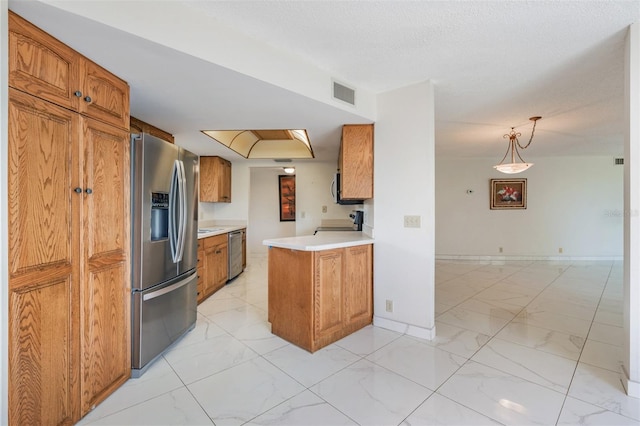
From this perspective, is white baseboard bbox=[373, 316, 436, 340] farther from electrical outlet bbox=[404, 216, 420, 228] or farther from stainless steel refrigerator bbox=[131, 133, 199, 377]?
stainless steel refrigerator bbox=[131, 133, 199, 377]

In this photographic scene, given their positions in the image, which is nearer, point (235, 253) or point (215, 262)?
point (215, 262)

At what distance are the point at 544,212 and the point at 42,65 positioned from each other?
26.7 feet

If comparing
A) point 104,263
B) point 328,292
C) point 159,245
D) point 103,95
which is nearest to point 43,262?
point 104,263

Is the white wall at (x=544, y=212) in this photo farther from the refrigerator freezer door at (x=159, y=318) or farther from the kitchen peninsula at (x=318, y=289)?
the refrigerator freezer door at (x=159, y=318)

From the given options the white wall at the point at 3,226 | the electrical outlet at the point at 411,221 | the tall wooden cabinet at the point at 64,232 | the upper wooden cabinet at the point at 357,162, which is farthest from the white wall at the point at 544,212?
the white wall at the point at 3,226

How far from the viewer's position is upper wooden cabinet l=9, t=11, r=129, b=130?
1.26m

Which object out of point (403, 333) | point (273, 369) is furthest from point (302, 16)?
point (403, 333)

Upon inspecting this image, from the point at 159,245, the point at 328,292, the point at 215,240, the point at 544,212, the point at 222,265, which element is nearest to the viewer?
the point at 159,245

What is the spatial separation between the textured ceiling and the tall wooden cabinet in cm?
25

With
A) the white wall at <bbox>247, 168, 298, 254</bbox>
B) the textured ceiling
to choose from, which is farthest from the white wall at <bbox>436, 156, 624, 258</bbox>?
the white wall at <bbox>247, 168, 298, 254</bbox>

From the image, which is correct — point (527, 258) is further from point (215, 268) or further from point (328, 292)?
point (215, 268)

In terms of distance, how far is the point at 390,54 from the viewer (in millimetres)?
2088

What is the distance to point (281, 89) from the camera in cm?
207

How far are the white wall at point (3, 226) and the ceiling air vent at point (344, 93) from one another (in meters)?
1.97
